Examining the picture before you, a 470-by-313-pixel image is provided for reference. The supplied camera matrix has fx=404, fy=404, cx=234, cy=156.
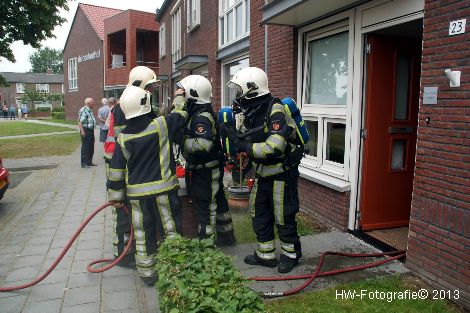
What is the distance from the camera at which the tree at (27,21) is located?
41.1ft

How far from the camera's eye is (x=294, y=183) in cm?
415

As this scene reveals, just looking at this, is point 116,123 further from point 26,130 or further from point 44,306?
point 26,130

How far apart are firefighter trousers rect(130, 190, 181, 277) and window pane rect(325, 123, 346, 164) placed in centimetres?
265

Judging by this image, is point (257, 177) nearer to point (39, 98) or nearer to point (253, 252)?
point (253, 252)

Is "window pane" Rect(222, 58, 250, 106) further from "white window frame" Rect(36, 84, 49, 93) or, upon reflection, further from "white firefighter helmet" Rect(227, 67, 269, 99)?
"white window frame" Rect(36, 84, 49, 93)

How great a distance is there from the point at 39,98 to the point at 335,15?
62.6 meters

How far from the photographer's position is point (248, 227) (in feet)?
18.7

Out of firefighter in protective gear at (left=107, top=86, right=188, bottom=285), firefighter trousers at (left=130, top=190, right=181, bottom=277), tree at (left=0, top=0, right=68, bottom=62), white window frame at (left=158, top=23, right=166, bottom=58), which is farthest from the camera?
white window frame at (left=158, top=23, right=166, bottom=58)

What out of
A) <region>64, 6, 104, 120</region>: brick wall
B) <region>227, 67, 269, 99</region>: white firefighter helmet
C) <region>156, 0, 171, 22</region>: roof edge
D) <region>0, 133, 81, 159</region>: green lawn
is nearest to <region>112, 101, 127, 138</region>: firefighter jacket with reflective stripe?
<region>227, 67, 269, 99</region>: white firefighter helmet

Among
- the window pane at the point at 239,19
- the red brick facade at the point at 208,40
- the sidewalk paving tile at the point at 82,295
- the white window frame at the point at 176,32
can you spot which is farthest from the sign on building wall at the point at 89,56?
the sidewalk paving tile at the point at 82,295

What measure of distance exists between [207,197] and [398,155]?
2.65 metres

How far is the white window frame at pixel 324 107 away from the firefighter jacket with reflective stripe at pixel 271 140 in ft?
5.33

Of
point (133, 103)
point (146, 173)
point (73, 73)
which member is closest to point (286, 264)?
point (146, 173)

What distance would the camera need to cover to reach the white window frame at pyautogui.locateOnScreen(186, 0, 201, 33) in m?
13.0
